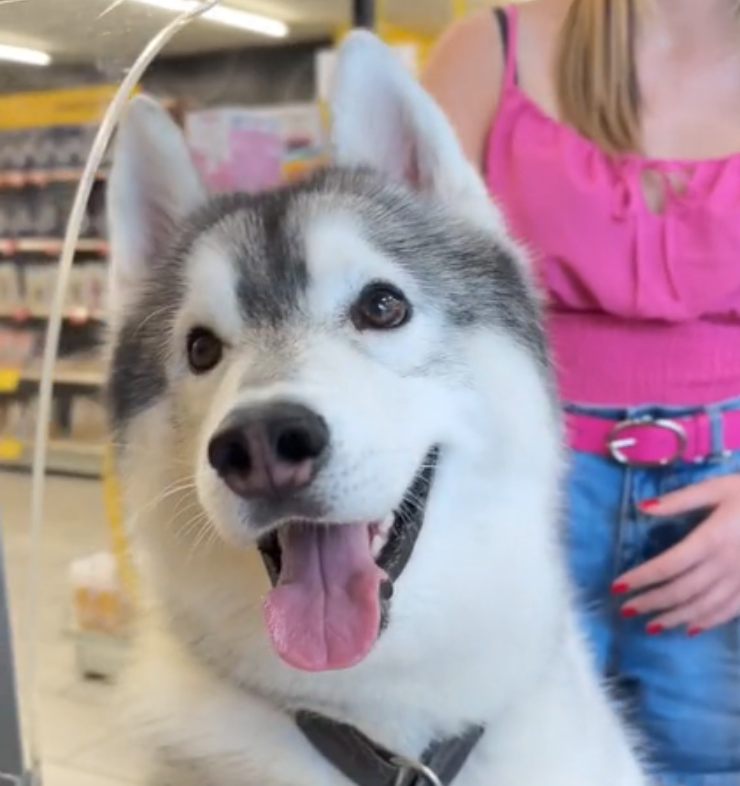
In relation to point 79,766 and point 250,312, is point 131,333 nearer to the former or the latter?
point 250,312

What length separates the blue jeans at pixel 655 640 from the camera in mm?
1317

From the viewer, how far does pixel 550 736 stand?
1.03m

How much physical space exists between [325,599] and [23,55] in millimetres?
788

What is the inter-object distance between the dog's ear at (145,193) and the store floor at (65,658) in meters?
0.37

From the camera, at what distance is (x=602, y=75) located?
1.35 metres

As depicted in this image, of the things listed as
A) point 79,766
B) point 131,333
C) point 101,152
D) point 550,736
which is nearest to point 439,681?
point 550,736

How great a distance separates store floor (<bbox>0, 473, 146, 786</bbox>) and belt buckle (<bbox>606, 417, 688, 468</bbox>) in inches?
26.4

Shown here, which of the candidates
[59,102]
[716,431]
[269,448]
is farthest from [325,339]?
[59,102]

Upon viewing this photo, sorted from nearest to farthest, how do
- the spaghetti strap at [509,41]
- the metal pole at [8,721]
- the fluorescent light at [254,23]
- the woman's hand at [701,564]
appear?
1. the metal pole at [8,721]
2. the woman's hand at [701,564]
3. the spaghetti strap at [509,41]
4. the fluorescent light at [254,23]

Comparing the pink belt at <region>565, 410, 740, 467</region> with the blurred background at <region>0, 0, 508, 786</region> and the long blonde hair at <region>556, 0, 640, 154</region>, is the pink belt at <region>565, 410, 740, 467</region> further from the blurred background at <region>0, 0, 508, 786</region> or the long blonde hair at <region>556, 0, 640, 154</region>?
the blurred background at <region>0, 0, 508, 786</region>

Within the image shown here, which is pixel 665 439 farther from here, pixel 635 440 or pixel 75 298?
pixel 75 298

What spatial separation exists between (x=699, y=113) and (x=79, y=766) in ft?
6.41

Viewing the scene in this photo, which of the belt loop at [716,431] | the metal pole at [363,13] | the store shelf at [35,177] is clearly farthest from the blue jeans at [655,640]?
the store shelf at [35,177]

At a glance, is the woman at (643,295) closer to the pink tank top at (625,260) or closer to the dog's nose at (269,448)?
the pink tank top at (625,260)
